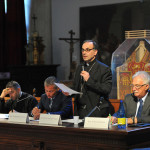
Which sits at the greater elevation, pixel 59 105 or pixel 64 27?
pixel 64 27

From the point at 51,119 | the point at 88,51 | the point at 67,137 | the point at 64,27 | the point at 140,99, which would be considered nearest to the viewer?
the point at 67,137

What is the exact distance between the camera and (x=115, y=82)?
5297 millimetres

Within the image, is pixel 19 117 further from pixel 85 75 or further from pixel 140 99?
pixel 140 99

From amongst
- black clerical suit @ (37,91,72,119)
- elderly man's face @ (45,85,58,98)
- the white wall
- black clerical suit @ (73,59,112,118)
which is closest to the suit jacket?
black clerical suit @ (73,59,112,118)

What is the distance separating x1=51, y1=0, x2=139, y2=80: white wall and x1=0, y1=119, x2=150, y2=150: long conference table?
6042 mm

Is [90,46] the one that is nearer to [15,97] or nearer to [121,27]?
[15,97]

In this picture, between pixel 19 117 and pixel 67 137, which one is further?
pixel 19 117

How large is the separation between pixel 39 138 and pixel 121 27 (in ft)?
19.0

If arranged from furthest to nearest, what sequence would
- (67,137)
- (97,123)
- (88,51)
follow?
(88,51)
(67,137)
(97,123)

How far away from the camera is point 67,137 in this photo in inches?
134

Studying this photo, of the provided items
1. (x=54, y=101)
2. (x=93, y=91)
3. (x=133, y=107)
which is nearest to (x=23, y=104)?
(x=54, y=101)

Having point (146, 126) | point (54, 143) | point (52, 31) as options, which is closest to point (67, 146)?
point (54, 143)

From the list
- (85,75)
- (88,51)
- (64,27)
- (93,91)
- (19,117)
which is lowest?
(19,117)

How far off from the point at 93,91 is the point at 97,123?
2.43 feet
